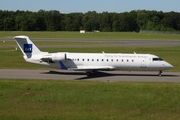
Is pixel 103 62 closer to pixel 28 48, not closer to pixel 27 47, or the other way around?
pixel 28 48

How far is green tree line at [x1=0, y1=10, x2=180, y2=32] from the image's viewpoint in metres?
158

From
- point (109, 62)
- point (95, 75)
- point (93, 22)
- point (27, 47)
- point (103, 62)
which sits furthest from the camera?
point (93, 22)

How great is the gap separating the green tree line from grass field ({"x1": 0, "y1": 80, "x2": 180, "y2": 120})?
435 ft

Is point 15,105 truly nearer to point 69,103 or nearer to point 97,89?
point 69,103

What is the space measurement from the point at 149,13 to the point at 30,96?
161653mm

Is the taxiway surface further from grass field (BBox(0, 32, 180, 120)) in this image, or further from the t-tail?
grass field (BBox(0, 32, 180, 120))

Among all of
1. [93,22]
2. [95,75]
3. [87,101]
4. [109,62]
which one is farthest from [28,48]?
[93,22]

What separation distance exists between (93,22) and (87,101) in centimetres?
15446

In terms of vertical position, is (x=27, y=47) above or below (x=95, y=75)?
above

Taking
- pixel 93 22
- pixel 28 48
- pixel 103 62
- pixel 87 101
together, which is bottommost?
pixel 87 101

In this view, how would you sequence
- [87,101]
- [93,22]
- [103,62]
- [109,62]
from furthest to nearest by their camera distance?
[93,22] < [103,62] < [109,62] < [87,101]

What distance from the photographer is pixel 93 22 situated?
176 m

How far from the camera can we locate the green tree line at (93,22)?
15838 centimetres

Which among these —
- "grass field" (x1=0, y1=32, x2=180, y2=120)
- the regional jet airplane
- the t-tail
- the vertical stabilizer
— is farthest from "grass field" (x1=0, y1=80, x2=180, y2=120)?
the vertical stabilizer
